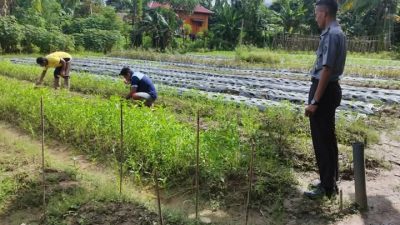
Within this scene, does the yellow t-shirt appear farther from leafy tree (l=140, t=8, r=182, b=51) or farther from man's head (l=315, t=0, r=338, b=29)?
leafy tree (l=140, t=8, r=182, b=51)

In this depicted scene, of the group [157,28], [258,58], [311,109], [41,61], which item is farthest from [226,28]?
[311,109]

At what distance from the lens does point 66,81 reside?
33.4 ft

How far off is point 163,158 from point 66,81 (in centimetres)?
652

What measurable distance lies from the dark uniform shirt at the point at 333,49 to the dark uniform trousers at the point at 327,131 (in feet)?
0.49

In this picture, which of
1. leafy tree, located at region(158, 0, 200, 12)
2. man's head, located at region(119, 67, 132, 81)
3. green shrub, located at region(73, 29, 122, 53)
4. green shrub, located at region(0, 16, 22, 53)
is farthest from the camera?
leafy tree, located at region(158, 0, 200, 12)

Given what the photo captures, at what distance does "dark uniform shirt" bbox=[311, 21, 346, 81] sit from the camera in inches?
135

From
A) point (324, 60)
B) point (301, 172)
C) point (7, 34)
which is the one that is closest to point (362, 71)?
point (301, 172)

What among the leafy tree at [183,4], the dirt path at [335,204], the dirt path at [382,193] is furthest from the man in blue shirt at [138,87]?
the leafy tree at [183,4]

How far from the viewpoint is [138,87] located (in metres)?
7.38

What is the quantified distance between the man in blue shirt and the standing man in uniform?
13.2ft

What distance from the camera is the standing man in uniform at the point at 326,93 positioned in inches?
136

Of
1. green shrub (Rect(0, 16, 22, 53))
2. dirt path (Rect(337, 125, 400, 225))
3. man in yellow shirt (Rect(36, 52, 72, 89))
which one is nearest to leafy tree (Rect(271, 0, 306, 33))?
green shrub (Rect(0, 16, 22, 53))

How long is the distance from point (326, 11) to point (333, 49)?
1.14 feet

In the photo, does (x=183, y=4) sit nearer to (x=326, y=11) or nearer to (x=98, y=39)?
(x=98, y=39)
